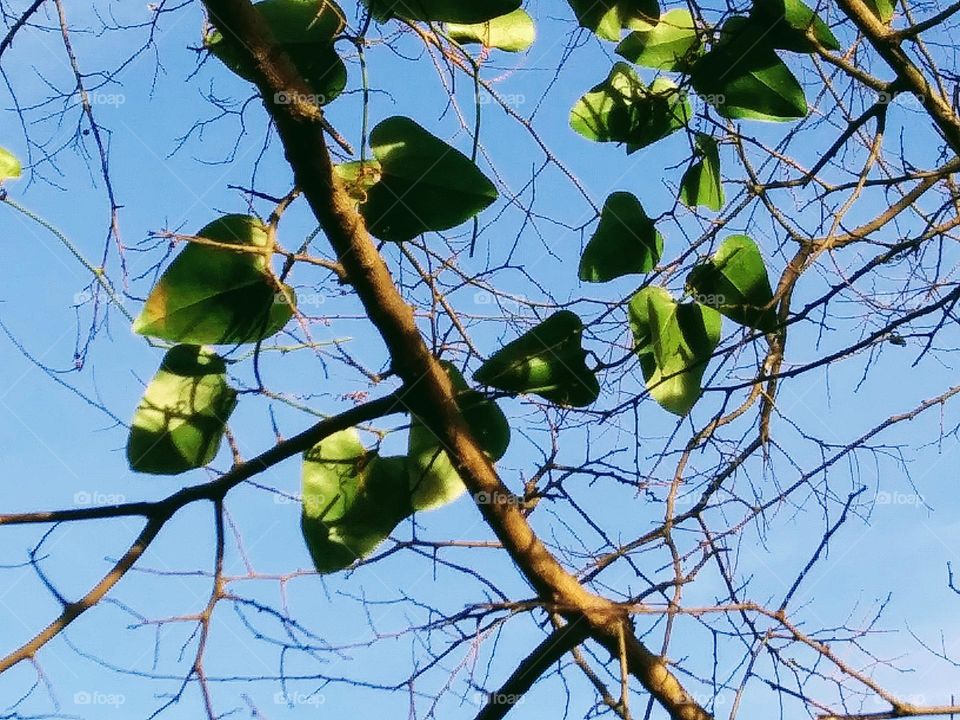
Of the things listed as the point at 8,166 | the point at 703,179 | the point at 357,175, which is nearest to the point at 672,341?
the point at 703,179

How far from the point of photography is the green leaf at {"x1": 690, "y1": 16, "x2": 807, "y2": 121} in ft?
2.94

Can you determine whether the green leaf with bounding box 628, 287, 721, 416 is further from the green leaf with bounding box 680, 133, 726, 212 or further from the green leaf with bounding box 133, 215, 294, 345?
the green leaf with bounding box 133, 215, 294, 345

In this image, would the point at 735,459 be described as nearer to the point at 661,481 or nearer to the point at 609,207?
the point at 661,481

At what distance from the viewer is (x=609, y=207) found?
904mm

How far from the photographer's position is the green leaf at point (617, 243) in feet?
2.97

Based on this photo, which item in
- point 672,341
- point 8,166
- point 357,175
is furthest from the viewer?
point 8,166

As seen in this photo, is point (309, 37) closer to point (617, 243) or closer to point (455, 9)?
point (455, 9)

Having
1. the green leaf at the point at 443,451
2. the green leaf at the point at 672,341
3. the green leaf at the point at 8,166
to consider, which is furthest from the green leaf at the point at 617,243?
the green leaf at the point at 8,166

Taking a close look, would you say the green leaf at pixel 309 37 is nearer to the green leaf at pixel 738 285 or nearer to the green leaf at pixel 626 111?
the green leaf at pixel 626 111

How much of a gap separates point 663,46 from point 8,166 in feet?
2.05

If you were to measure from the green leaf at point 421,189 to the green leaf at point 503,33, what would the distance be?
197 mm

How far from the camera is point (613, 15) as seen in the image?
948mm

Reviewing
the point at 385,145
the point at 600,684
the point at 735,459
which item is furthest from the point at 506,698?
the point at 385,145

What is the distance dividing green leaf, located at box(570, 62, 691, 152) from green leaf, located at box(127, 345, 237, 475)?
39 cm
